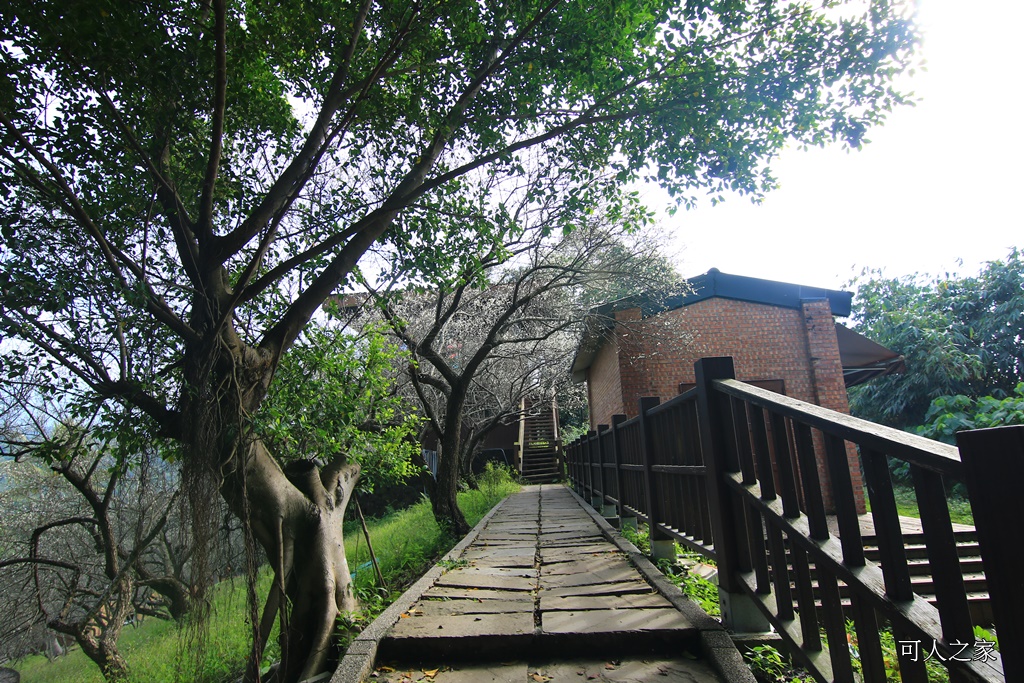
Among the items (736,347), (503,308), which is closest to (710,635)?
(736,347)

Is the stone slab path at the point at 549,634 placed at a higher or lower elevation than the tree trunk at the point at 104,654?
higher

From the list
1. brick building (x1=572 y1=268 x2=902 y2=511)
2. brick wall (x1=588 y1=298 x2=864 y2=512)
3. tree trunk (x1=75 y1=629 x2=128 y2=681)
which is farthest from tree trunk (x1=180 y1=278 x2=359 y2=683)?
brick building (x1=572 y1=268 x2=902 y2=511)

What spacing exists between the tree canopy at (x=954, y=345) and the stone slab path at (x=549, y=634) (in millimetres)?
18847

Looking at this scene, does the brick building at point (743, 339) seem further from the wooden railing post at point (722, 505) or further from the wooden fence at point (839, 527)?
the wooden railing post at point (722, 505)

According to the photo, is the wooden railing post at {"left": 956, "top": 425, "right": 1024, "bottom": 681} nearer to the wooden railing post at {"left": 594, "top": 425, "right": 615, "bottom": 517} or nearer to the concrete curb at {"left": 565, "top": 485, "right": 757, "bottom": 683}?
the concrete curb at {"left": 565, "top": 485, "right": 757, "bottom": 683}

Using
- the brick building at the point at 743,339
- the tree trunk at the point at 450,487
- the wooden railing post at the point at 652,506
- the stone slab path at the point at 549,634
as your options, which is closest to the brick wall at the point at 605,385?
the brick building at the point at 743,339

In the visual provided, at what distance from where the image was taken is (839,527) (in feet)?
6.05

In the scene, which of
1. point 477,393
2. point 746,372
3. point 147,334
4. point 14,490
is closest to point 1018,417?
point 746,372

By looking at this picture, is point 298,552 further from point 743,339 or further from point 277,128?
point 743,339

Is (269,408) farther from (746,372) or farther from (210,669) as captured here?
(746,372)

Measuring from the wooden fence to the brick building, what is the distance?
7292 millimetres

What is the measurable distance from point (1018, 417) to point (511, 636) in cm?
1654

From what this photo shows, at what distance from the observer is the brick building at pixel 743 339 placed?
10.7 m

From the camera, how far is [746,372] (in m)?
10.7
